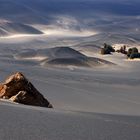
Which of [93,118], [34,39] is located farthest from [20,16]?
[93,118]

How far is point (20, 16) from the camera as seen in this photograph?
37094 millimetres

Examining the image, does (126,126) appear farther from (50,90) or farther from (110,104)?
(50,90)

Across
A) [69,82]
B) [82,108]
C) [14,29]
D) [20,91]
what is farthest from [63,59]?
[14,29]

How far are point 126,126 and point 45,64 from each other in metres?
9.84

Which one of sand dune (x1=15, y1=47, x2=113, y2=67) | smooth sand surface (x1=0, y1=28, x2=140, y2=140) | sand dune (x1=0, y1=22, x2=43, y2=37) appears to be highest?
sand dune (x1=0, y1=22, x2=43, y2=37)

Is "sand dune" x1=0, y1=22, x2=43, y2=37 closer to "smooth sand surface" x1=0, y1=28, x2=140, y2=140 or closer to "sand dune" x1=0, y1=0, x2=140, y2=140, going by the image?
"sand dune" x1=0, y1=0, x2=140, y2=140

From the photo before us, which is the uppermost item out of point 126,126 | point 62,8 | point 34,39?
point 62,8

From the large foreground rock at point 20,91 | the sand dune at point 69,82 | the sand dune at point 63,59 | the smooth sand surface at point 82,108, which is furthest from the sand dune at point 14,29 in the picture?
the large foreground rock at point 20,91

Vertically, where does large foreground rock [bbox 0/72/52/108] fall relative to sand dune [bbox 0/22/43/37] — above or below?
below

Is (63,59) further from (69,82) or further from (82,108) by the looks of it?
(82,108)

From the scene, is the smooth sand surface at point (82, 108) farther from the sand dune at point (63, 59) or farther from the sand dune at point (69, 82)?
the sand dune at point (63, 59)

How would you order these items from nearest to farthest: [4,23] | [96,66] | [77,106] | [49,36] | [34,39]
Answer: [77,106] < [96,66] < [34,39] < [49,36] < [4,23]

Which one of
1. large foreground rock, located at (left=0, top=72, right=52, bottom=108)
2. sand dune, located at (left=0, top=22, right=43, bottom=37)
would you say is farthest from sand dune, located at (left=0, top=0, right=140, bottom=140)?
large foreground rock, located at (left=0, top=72, right=52, bottom=108)

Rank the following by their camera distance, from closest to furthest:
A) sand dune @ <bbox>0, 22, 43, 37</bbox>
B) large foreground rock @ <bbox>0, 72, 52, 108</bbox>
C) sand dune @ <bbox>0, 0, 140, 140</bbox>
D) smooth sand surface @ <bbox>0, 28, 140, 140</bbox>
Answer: smooth sand surface @ <bbox>0, 28, 140, 140</bbox> < sand dune @ <bbox>0, 0, 140, 140</bbox> < large foreground rock @ <bbox>0, 72, 52, 108</bbox> < sand dune @ <bbox>0, 22, 43, 37</bbox>
